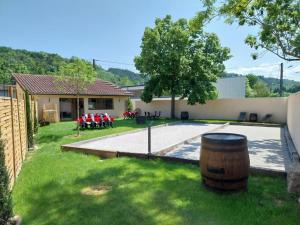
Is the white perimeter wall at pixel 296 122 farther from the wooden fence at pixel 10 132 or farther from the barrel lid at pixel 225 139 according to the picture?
the wooden fence at pixel 10 132

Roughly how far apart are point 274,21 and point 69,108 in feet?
58.2

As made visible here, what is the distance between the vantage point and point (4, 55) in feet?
157

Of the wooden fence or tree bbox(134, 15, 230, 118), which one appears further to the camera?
tree bbox(134, 15, 230, 118)

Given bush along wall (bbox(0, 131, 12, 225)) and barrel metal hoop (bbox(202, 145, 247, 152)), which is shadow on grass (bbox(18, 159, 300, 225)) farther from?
barrel metal hoop (bbox(202, 145, 247, 152))

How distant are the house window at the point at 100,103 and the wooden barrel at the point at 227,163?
18529 millimetres

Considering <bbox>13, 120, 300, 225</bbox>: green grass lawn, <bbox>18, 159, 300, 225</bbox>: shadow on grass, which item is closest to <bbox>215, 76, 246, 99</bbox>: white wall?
<bbox>13, 120, 300, 225</bbox>: green grass lawn

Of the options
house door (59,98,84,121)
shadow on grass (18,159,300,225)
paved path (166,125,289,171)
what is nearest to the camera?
shadow on grass (18,159,300,225)

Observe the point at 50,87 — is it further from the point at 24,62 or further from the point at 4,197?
the point at 24,62

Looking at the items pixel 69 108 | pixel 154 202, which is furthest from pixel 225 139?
pixel 69 108

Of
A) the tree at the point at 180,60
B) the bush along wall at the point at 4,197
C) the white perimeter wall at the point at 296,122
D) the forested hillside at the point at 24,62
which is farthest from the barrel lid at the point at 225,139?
the forested hillside at the point at 24,62

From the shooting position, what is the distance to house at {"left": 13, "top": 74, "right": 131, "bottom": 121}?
1819cm

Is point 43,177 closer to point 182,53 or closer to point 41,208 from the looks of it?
point 41,208

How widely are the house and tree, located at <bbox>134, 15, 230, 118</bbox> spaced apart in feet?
13.5

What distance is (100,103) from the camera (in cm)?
2212
